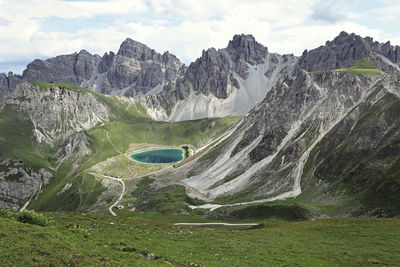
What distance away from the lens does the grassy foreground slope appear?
80.8 feet

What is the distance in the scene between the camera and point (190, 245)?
3781 cm

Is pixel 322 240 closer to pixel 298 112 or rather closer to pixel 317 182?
pixel 317 182

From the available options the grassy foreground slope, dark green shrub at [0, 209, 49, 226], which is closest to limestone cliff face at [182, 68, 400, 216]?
the grassy foreground slope

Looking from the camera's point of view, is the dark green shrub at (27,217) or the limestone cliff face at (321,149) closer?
the dark green shrub at (27,217)

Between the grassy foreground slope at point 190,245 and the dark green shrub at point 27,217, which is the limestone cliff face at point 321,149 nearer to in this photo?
the grassy foreground slope at point 190,245

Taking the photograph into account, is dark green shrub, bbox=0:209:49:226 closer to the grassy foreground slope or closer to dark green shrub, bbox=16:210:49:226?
dark green shrub, bbox=16:210:49:226

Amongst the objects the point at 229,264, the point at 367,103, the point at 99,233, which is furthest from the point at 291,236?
the point at 367,103

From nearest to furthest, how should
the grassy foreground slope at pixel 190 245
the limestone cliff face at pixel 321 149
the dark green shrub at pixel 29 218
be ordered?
1. the grassy foreground slope at pixel 190 245
2. the dark green shrub at pixel 29 218
3. the limestone cliff face at pixel 321 149

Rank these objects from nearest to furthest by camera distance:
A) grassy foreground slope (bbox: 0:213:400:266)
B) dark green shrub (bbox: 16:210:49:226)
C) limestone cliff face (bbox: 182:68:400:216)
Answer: grassy foreground slope (bbox: 0:213:400:266), dark green shrub (bbox: 16:210:49:226), limestone cliff face (bbox: 182:68:400:216)

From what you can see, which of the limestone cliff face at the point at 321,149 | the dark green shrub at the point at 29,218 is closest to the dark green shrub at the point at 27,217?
the dark green shrub at the point at 29,218

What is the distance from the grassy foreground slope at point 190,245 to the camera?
80.8 ft

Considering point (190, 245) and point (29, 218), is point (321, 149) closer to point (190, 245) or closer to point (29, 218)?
point (190, 245)

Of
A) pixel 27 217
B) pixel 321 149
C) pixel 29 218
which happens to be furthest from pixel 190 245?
pixel 321 149

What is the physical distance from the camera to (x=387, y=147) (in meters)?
96.8
